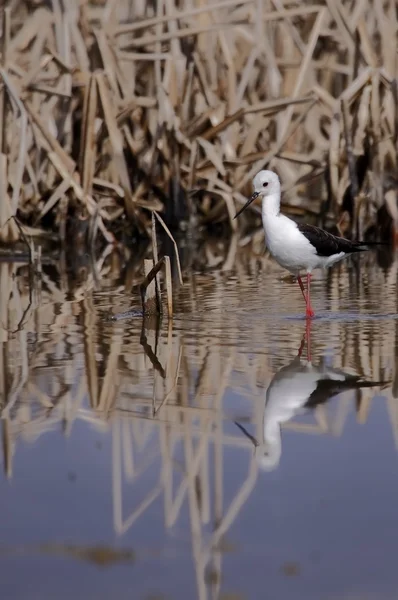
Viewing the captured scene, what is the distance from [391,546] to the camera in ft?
11.4

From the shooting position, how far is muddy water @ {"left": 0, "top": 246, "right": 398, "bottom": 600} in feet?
11.0

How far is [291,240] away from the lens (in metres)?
7.95

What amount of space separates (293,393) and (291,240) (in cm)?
271

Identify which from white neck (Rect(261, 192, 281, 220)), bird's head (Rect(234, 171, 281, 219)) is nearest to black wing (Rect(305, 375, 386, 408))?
white neck (Rect(261, 192, 281, 220))

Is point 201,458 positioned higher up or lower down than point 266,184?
lower down

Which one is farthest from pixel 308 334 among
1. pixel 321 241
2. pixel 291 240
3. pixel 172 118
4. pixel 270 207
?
pixel 172 118

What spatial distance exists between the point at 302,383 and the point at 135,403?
875 mm

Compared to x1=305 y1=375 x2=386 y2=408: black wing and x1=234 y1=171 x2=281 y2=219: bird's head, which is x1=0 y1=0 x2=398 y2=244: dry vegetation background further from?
x1=305 y1=375 x2=386 y2=408: black wing

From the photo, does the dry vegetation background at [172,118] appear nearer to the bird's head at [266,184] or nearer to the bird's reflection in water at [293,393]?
the bird's head at [266,184]

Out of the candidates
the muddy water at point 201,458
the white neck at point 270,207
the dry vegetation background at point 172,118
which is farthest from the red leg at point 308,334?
the dry vegetation background at point 172,118

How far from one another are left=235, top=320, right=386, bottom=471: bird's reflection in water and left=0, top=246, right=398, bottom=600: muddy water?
0.04 feet

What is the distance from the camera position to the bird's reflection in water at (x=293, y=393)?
14.7 ft

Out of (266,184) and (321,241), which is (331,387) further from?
(266,184)

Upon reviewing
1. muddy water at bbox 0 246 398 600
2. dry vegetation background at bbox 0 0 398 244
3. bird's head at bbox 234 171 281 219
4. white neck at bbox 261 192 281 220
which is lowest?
muddy water at bbox 0 246 398 600
